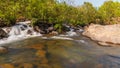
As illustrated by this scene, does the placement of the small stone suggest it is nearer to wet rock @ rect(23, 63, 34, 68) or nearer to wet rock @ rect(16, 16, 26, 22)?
wet rock @ rect(23, 63, 34, 68)

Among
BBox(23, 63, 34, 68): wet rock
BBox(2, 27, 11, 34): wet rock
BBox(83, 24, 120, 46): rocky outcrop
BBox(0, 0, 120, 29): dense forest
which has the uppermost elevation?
BBox(0, 0, 120, 29): dense forest

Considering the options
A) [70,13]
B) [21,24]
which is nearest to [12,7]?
[21,24]

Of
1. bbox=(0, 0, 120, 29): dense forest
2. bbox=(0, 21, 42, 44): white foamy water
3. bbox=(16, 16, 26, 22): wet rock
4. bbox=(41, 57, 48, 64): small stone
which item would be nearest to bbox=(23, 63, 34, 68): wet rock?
bbox=(41, 57, 48, 64): small stone

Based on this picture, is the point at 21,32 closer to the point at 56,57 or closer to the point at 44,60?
the point at 56,57

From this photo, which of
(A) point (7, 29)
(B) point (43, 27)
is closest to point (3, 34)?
(A) point (7, 29)

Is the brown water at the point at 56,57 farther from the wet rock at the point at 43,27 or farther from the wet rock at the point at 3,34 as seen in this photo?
the wet rock at the point at 43,27

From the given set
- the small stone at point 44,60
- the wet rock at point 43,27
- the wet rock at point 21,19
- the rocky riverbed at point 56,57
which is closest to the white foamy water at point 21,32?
the wet rock at point 43,27

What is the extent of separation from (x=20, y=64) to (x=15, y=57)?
1738 mm

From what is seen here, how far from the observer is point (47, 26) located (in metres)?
24.7

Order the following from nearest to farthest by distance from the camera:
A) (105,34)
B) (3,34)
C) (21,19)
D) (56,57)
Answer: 1. (56,57)
2. (3,34)
3. (105,34)
4. (21,19)

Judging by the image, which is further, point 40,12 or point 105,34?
point 40,12

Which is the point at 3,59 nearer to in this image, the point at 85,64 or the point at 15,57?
the point at 15,57

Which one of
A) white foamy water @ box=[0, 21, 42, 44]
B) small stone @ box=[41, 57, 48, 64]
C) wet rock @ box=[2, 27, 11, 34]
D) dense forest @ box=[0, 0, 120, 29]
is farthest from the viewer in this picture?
dense forest @ box=[0, 0, 120, 29]

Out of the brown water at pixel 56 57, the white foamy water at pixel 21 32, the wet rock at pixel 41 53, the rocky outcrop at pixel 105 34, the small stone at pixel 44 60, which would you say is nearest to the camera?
the brown water at pixel 56 57
